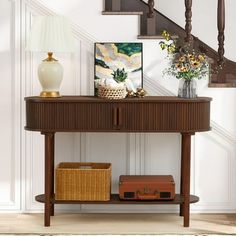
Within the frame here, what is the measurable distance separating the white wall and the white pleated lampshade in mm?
347

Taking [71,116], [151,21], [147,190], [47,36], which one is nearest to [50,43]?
[47,36]

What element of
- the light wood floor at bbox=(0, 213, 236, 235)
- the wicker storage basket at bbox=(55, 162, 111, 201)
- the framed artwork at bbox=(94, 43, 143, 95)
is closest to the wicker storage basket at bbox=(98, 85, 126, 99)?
the framed artwork at bbox=(94, 43, 143, 95)

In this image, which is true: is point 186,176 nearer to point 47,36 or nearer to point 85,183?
point 85,183

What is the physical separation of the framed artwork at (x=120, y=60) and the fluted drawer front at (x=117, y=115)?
417mm

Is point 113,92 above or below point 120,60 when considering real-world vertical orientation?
below

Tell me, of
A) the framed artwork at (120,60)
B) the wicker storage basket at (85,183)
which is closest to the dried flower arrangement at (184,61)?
the framed artwork at (120,60)

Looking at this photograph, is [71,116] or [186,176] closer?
[71,116]

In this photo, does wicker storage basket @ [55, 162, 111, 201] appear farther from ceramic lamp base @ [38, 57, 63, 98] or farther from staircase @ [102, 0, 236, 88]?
staircase @ [102, 0, 236, 88]

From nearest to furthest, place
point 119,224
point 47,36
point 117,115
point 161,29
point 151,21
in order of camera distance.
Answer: point 117,115 < point 47,36 < point 119,224 < point 151,21 < point 161,29

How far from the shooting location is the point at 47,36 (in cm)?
488

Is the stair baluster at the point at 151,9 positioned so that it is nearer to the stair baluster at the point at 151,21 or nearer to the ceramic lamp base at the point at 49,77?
the stair baluster at the point at 151,21

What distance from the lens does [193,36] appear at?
17.3 feet

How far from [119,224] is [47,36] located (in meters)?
1.41

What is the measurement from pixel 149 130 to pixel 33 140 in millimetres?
1007
